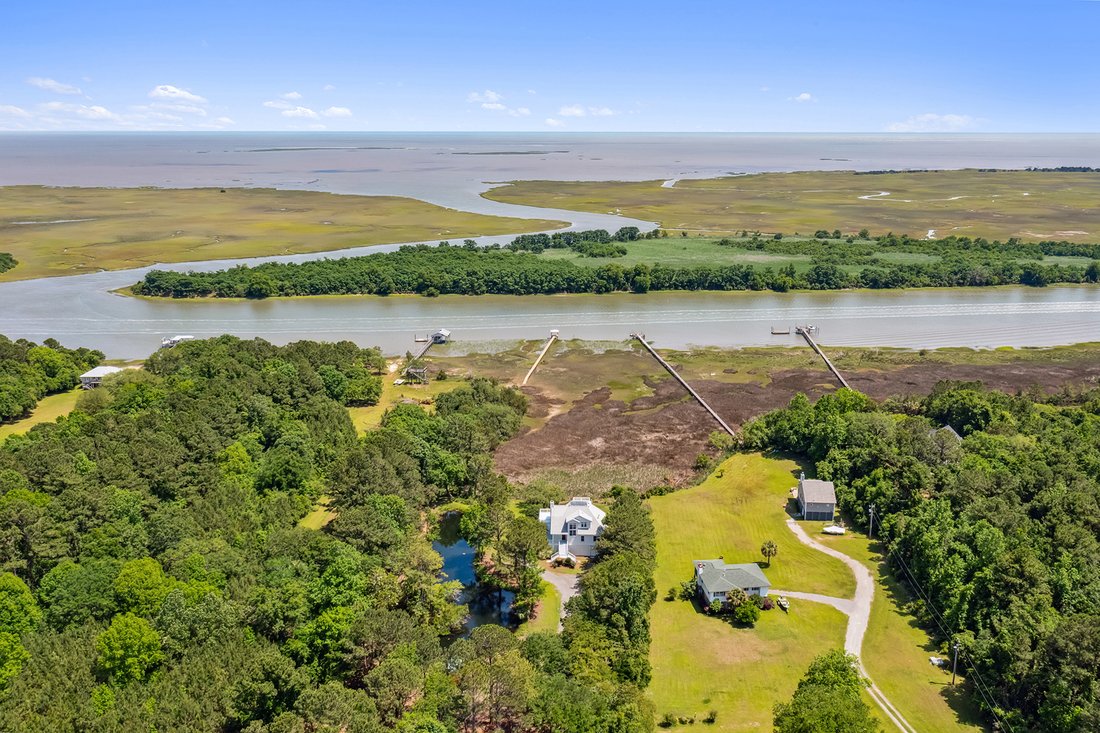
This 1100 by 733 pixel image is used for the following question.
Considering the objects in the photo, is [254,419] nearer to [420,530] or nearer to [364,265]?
[420,530]

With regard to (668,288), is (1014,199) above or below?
above

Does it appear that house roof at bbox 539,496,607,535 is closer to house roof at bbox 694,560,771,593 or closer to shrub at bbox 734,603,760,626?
house roof at bbox 694,560,771,593

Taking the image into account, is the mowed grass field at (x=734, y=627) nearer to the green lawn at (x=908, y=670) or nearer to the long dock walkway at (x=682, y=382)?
the green lawn at (x=908, y=670)

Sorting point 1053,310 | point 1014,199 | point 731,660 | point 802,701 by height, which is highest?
point 1014,199

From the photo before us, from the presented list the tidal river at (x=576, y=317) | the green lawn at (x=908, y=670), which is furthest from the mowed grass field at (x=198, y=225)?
the green lawn at (x=908, y=670)

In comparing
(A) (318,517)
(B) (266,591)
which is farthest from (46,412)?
(B) (266,591)

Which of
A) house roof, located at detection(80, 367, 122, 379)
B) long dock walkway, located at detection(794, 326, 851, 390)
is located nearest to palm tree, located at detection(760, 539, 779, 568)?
long dock walkway, located at detection(794, 326, 851, 390)

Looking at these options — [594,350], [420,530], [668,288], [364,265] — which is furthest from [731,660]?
[364,265]
